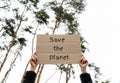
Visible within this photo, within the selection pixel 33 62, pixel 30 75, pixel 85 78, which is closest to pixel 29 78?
pixel 30 75

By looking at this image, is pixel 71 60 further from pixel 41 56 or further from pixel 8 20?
pixel 8 20

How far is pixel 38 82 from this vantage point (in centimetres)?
2055

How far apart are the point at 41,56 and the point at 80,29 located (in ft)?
66.2

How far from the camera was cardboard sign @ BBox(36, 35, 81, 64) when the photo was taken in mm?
4602

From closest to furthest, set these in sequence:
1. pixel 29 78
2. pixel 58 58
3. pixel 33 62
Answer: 1. pixel 29 78
2. pixel 33 62
3. pixel 58 58

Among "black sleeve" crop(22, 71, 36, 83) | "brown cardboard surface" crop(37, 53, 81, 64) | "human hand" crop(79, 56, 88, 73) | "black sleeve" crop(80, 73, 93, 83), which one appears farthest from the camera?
"brown cardboard surface" crop(37, 53, 81, 64)

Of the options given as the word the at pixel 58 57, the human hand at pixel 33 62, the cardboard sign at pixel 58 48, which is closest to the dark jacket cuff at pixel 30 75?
Result: the human hand at pixel 33 62

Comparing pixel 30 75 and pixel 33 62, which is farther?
pixel 33 62

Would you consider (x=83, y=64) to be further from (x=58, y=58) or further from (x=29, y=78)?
(x=29, y=78)

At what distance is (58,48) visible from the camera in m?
4.64

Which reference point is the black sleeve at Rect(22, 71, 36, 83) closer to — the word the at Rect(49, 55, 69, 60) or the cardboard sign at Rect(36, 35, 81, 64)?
the cardboard sign at Rect(36, 35, 81, 64)

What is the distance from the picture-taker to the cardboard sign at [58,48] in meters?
4.60

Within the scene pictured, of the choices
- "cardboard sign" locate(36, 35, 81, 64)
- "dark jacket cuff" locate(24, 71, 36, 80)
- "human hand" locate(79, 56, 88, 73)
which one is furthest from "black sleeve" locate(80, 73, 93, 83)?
"dark jacket cuff" locate(24, 71, 36, 80)

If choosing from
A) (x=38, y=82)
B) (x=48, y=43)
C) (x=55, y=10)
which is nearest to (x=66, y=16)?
(x=55, y=10)
